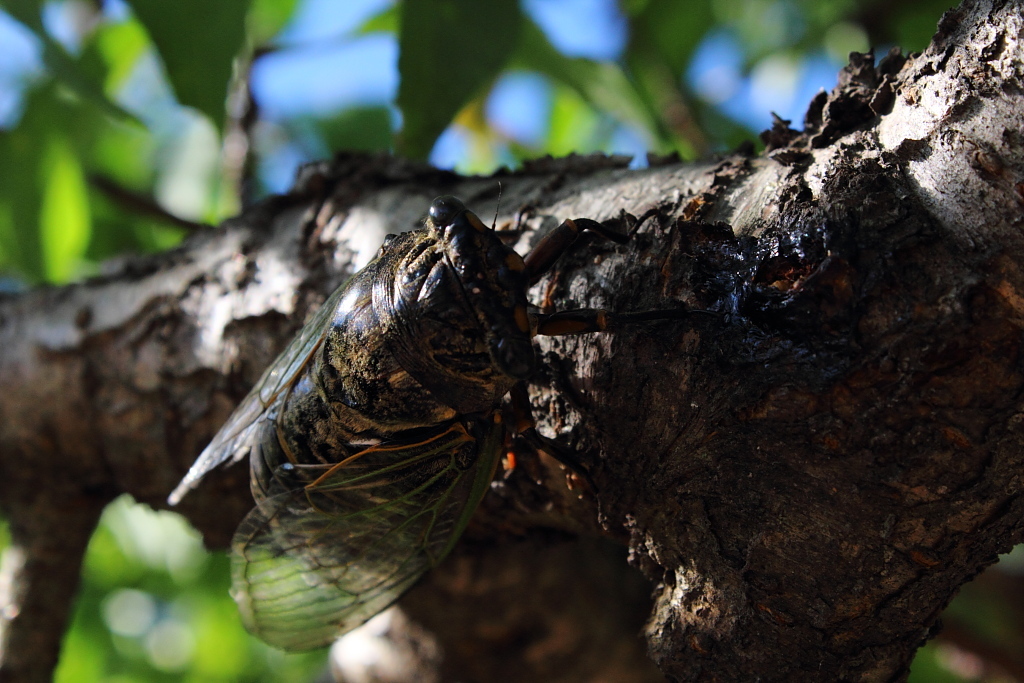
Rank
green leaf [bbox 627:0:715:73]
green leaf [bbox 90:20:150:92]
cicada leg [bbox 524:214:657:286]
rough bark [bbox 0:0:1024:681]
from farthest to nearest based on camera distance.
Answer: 1. green leaf [bbox 627:0:715:73]
2. green leaf [bbox 90:20:150:92]
3. cicada leg [bbox 524:214:657:286]
4. rough bark [bbox 0:0:1024:681]

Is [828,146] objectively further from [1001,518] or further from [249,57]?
[249,57]

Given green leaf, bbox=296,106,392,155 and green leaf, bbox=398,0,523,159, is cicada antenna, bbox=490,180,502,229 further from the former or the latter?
green leaf, bbox=296,106,392,155

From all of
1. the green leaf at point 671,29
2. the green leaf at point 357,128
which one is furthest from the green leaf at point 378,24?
the green leaf at point 671,29

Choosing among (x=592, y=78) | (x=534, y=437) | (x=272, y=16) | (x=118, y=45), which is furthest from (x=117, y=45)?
(x=534, y=437)

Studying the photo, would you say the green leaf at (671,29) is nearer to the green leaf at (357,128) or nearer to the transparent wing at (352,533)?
the green leaf at (357,128)

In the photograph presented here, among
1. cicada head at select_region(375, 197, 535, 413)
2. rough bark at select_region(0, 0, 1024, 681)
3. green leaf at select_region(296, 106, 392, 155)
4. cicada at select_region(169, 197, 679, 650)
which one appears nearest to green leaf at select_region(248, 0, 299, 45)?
green leaf at select_region(296, 106, 392, 155)

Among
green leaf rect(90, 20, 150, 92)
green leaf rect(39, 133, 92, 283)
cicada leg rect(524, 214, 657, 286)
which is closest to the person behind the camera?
cicada leg rect(524, 214, 657, 286)

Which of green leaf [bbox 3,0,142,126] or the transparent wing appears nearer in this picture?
the transparent wing
